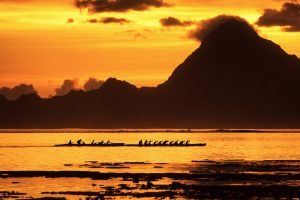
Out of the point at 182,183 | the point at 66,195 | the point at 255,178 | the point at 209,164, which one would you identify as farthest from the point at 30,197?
the point at 209,164

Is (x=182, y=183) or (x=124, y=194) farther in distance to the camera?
(x=182, y=183)

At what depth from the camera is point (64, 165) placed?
114 metres

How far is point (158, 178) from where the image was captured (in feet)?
286

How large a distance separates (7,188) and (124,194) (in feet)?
43.1

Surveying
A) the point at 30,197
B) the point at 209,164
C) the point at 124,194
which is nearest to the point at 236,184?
the point at 124,194

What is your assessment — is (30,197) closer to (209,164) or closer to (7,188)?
(7,188)

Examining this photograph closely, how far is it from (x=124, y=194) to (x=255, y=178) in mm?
21398

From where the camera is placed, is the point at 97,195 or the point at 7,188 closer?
the point at 97,195

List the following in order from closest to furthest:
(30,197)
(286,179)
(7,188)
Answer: (30,197), (7,188), (286,179)

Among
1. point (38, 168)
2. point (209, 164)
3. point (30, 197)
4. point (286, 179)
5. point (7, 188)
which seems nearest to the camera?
point (30, 197)

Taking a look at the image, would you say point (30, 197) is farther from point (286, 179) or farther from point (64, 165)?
point (64, 165)

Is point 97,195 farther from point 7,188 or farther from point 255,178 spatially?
point 255,178

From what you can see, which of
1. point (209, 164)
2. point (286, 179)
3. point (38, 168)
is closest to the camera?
point (286, 179)

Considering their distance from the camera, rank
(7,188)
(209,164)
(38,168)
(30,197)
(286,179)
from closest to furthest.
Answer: (30,197) → (7,188) → (286,179) → (38,168) → (209,164)
